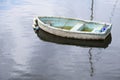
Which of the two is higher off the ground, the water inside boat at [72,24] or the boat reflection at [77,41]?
the water inside boat at [72,24]

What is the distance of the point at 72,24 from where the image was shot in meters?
33.2

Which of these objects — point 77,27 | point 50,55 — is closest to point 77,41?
point 77,27

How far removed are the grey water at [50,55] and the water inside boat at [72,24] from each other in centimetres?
180

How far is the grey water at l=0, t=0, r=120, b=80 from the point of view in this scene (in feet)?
75.4

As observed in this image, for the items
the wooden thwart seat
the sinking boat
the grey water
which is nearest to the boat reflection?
the sinking boat

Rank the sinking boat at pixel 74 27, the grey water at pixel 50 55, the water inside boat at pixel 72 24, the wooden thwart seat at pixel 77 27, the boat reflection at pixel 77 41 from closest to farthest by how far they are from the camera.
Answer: the grey water at pixel 50 55 < the boat reflection at pixel 77 41 < the sinking boat at pixel 74 27 < the wooden thwart seat at pixel 77 27 < the water inside boat at pixel 72 24

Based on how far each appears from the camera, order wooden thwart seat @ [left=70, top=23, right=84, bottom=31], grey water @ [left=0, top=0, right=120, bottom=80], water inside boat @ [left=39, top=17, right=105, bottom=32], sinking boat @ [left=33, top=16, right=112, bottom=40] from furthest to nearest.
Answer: water inside boat @ [left=39, top=17, right=105, bottom=32]
wooden thwart seat @ [left=70, top=23, right=84, bottom=31]
sinking boat @ [left=33, top=16, right=112, bottom=40]
grey water @ [left=0, top=0, right=120, bottom=80]

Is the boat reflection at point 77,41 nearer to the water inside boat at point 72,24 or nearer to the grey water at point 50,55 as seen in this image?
the grey water at point 50,55

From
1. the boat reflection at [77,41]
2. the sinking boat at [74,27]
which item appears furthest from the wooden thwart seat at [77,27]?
the boat reflection at [77,41]

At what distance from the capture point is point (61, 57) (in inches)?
1038

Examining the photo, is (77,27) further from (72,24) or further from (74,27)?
(72,24)

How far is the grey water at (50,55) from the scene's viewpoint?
22969mm

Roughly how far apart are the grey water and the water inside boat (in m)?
1.80

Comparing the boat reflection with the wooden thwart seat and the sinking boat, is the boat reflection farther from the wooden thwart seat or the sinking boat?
the wooden thwart seat
